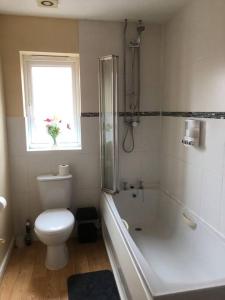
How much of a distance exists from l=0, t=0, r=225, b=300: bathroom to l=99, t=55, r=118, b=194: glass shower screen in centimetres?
2

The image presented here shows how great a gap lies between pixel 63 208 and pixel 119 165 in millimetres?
772

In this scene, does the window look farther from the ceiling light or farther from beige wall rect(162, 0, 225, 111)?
beige wall rect(162, 0, 225, 111)

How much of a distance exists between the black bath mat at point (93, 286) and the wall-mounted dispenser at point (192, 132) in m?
1.36

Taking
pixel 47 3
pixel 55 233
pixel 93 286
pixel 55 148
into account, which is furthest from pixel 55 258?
pixel 47 3

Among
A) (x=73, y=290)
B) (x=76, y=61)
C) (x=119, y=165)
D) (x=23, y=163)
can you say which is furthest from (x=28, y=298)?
(x=76, y=61)

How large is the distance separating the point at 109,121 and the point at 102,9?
3.38 feet

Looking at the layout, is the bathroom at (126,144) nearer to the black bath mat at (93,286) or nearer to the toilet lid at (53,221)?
the black bath mat at (93,286)

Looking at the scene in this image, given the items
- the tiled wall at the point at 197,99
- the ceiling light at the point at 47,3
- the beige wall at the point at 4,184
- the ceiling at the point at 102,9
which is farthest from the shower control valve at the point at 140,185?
the ceiling light at the point at 47,3

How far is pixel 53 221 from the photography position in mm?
2215

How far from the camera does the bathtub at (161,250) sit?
4.04 feet

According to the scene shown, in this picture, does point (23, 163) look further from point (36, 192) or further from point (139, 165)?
point (139, 165)

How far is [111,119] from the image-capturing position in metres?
2.44

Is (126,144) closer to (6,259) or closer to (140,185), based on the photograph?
(140,185)

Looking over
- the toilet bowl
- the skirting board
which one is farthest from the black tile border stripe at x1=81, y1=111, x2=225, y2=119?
the skirting board
